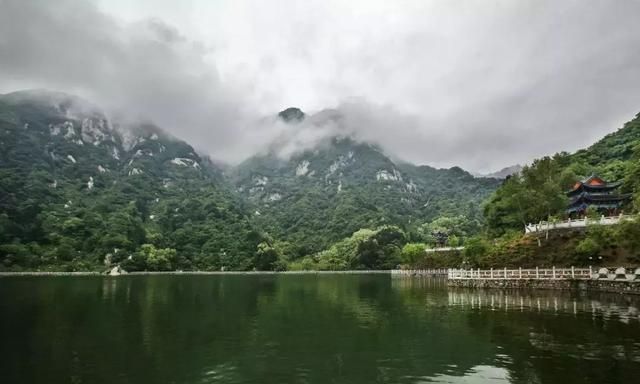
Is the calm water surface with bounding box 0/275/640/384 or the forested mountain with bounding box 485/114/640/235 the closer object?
the calm water surface with bounding box 0/275/640/384

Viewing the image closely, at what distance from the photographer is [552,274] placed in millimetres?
57812

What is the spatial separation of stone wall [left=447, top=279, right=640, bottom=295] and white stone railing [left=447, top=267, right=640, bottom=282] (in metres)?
0.41

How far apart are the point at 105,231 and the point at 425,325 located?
169612mm

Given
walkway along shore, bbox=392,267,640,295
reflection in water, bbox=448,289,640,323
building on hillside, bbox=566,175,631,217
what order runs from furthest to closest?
1. building on hillside, bbox=566,175,631,217
2. walkway along shore, bbox=392,267,640,295
3. reflection in water, bbox=448,289,640,323

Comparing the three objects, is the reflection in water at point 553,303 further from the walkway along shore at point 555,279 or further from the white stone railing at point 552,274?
the white stone railing at point 552,274

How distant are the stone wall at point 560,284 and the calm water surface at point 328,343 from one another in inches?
98.9

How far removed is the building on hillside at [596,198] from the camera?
77.3 meters

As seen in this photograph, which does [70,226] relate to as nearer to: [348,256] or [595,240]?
[348,256]

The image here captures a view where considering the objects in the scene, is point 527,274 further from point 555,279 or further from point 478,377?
point 478,377

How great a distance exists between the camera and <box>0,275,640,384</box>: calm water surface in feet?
64.1

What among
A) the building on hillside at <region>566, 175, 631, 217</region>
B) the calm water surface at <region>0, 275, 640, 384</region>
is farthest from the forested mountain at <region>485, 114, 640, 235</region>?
the calm water surface at <region>0, 275, 640, 384</region>

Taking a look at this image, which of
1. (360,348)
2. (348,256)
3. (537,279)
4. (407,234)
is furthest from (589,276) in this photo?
(407,234)

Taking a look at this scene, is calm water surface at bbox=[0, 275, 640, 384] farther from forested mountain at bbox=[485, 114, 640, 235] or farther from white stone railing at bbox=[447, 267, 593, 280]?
forested mountain at bbox=[485, 114, 640, 235]

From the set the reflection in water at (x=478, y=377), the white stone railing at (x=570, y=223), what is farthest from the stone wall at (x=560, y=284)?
the reflection in water at (x=478, y=377)
